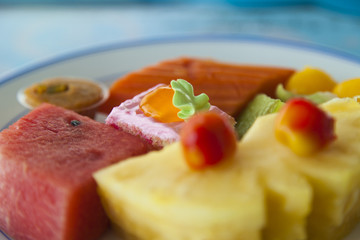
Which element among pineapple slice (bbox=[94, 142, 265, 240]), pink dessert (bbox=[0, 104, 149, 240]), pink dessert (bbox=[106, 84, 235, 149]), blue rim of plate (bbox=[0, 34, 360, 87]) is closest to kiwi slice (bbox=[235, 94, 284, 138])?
pink dessert (bbox=[106, 84, 235, 149])

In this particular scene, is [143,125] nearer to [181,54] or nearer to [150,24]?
[181,54]

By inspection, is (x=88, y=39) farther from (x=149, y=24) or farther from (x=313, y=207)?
(x=313, y=207)

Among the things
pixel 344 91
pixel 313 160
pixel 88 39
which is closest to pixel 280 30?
pixel 88 39

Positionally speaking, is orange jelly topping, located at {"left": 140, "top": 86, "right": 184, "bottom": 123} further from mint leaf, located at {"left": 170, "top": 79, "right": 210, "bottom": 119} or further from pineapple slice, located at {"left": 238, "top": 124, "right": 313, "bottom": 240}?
pineapple slice, located at {"left": 238, "top": 124, "right": 313, "bottom": 240}

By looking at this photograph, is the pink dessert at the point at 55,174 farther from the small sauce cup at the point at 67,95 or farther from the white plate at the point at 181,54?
the white plate at the point at 181,54

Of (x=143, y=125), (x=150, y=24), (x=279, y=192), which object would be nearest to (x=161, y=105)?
(x=143, y=125)

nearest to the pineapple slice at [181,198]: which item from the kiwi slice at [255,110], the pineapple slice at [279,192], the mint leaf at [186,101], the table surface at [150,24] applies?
the pineapple slice at [279,192]

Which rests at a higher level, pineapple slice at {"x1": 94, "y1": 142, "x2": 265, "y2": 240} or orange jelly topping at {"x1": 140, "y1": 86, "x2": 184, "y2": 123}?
orange jelly topping at {"x1": 140, "y1": 86, "x2": 184, "y2": 123}
